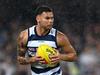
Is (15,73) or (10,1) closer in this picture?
(15,73)

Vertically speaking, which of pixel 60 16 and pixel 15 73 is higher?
pixel 60 16

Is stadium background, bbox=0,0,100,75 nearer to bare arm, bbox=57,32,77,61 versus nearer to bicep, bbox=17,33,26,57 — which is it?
bicep, bbox=17,33,26,57

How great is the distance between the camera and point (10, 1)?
10523mm

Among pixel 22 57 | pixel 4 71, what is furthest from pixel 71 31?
pixel 22 57

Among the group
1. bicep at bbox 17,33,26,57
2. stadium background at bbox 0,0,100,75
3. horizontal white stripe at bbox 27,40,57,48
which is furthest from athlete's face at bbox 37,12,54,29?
stadium background at bbox 0,0,100,75

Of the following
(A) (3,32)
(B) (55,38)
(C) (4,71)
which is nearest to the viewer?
(B) (55,38)

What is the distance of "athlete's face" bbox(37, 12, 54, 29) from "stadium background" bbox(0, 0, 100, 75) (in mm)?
3039

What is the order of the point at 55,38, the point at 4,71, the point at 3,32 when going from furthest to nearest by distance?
the point at 3,32, the point at 4,71, the point at 55,38

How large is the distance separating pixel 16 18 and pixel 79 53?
5.38 feet

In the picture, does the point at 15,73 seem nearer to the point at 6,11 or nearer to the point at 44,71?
the point at 6,11

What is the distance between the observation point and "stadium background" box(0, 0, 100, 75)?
9844 mm

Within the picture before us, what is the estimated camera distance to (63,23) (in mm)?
10344

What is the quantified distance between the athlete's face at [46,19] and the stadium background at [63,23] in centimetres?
304

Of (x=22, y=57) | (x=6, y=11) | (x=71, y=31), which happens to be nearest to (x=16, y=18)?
(x=6, y=11)
